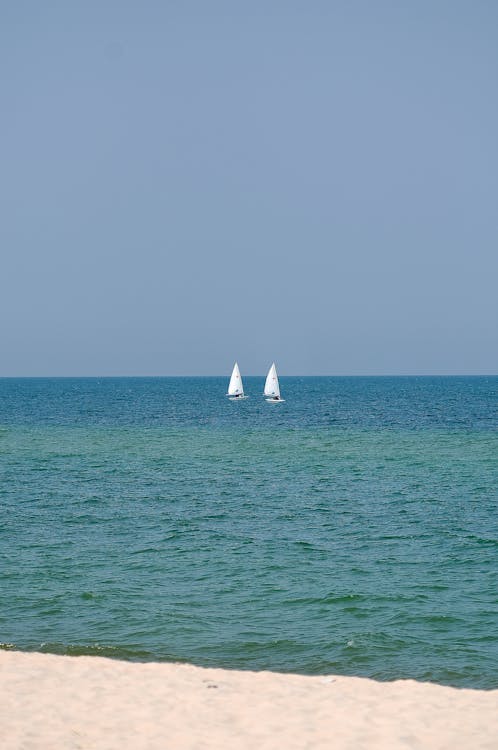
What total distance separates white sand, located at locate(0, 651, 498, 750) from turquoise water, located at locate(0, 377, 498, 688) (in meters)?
1.66

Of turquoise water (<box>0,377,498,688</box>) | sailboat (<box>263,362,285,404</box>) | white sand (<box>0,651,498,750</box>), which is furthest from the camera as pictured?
sailboat (<box>263,362,285,404</box>)

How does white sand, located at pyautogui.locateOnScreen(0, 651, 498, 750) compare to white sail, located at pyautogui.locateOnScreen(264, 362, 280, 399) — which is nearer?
white sand, located at pyautogui.locateOnScreen(0, 651, 498, 750)

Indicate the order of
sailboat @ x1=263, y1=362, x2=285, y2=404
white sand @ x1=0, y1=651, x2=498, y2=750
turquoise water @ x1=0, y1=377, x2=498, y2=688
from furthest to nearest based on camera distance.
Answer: sailboat @ x1=263, y1=362, x2=285, y2=404 → turquoise water @ x1=0, y1=377, x2=498, y2=688 → white sand @ x1=0, y1=651, x2=498, y2=750

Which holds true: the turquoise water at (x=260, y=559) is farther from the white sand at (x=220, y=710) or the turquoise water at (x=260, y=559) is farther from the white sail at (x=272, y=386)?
the white sail at (x=272, y=386)

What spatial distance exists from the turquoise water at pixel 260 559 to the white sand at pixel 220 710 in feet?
5.44

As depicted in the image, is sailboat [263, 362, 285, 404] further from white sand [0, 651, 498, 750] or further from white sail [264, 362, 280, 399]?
white sand [0, 651, 498, 750]

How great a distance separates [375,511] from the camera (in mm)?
36781

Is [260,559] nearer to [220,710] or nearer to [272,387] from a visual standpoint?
[220,710]

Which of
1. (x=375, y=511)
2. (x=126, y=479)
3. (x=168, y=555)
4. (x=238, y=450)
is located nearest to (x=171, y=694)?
(x=168, y=555)

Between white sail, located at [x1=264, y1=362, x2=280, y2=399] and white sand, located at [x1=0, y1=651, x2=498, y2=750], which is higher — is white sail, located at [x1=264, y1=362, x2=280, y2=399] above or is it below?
above

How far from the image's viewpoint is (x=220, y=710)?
1493cm

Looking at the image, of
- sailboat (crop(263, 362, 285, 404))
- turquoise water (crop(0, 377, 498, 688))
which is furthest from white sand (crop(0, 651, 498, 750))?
sailboat (crop(263, 362, 285, 404))

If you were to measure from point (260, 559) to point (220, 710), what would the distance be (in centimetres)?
1295

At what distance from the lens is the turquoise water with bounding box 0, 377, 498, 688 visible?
19672mm
